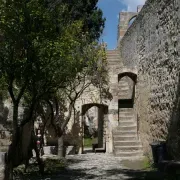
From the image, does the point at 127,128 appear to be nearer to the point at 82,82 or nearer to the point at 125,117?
the point at 125,117

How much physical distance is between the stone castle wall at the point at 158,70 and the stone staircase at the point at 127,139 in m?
0.48

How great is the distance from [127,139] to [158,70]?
4132mm

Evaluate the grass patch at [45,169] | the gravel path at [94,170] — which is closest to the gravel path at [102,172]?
the gravel path at [94,170]

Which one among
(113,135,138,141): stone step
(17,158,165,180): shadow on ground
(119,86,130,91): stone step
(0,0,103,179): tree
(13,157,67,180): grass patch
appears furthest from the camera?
(119,86,130,91): stone step

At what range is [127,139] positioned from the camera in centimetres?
1455

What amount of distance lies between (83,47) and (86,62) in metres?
0.69

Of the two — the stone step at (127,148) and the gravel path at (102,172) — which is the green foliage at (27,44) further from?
the stone step at (127,148)

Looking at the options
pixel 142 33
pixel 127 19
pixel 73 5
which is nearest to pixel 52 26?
pixel 142 33

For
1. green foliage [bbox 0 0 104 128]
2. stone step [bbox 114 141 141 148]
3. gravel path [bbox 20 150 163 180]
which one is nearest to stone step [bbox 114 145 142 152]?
stone step [bbox 114 141 141 148]

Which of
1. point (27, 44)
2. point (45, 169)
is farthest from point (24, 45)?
point (45, 169)

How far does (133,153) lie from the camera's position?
1385cm

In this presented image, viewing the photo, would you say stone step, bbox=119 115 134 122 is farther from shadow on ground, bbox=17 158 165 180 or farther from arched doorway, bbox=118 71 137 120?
shadow on ground, bbox=17 158 165 180

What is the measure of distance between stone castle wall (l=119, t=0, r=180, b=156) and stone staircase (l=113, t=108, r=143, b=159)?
0.48 m

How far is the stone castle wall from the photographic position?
9.80 m
